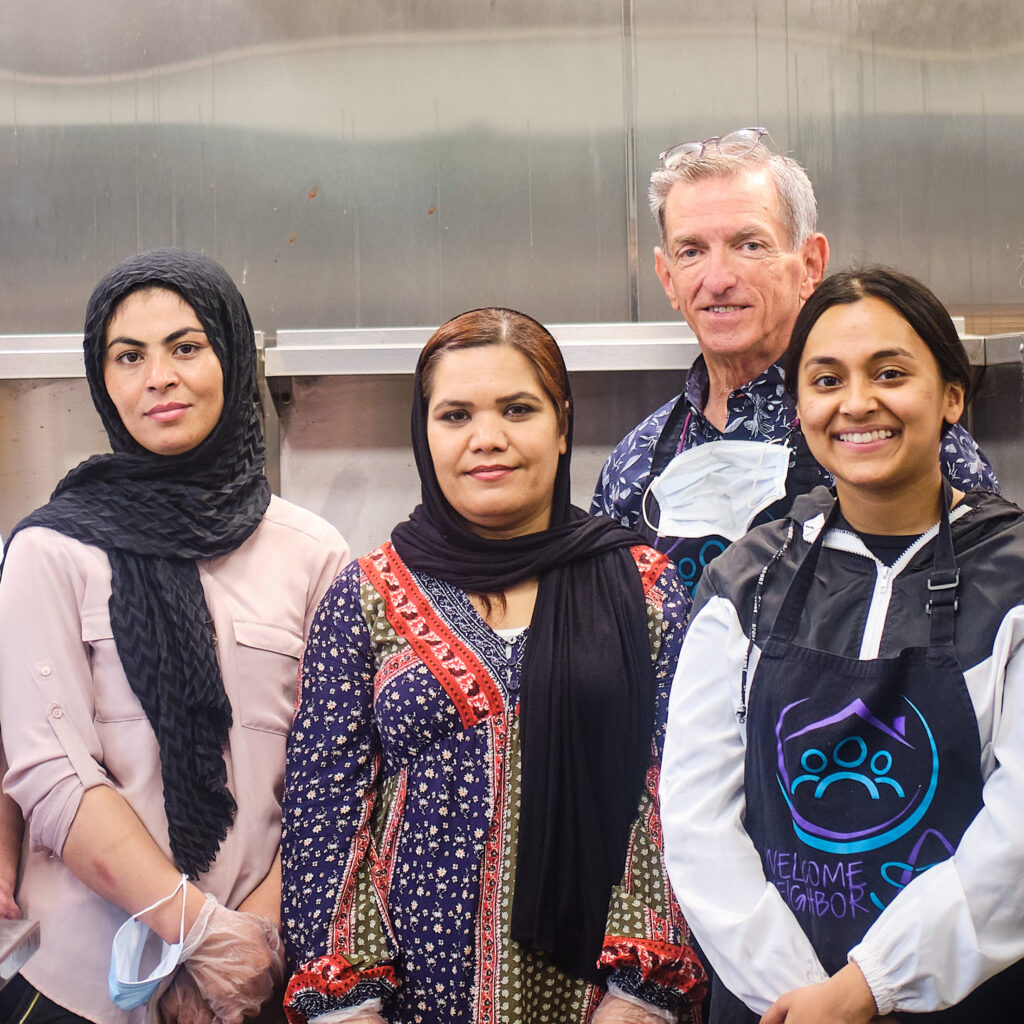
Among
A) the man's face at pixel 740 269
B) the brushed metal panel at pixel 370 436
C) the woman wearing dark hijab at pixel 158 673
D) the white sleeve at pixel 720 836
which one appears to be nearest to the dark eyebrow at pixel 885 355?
the white sleeve at pixel 720 836

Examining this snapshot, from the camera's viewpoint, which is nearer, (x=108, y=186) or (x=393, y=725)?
(x=393, y=725)

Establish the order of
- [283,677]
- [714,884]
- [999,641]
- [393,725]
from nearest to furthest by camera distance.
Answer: [999,641] → [714,884] → [393,725] → [283,677]

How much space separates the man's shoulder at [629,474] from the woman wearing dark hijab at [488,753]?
1.07 ft

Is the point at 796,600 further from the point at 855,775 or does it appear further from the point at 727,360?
the point at 727,360

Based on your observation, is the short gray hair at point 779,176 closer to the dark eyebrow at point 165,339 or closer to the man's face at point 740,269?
the man's face at point 740,269

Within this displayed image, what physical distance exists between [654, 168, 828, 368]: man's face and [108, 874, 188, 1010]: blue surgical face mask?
1121 millimetres

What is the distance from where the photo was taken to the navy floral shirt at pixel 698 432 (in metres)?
1.77

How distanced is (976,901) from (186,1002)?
0.97 meters

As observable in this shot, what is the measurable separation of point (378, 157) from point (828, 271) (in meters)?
1.01

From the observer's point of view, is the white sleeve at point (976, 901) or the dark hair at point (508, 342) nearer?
the white sleeve at point (976, 901)

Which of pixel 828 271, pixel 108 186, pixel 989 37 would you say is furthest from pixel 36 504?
pixel 989 37

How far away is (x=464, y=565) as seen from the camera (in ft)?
4.87

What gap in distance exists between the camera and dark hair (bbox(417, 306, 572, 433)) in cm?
152

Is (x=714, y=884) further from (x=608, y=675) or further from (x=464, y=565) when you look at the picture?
(x=464, y=565)
